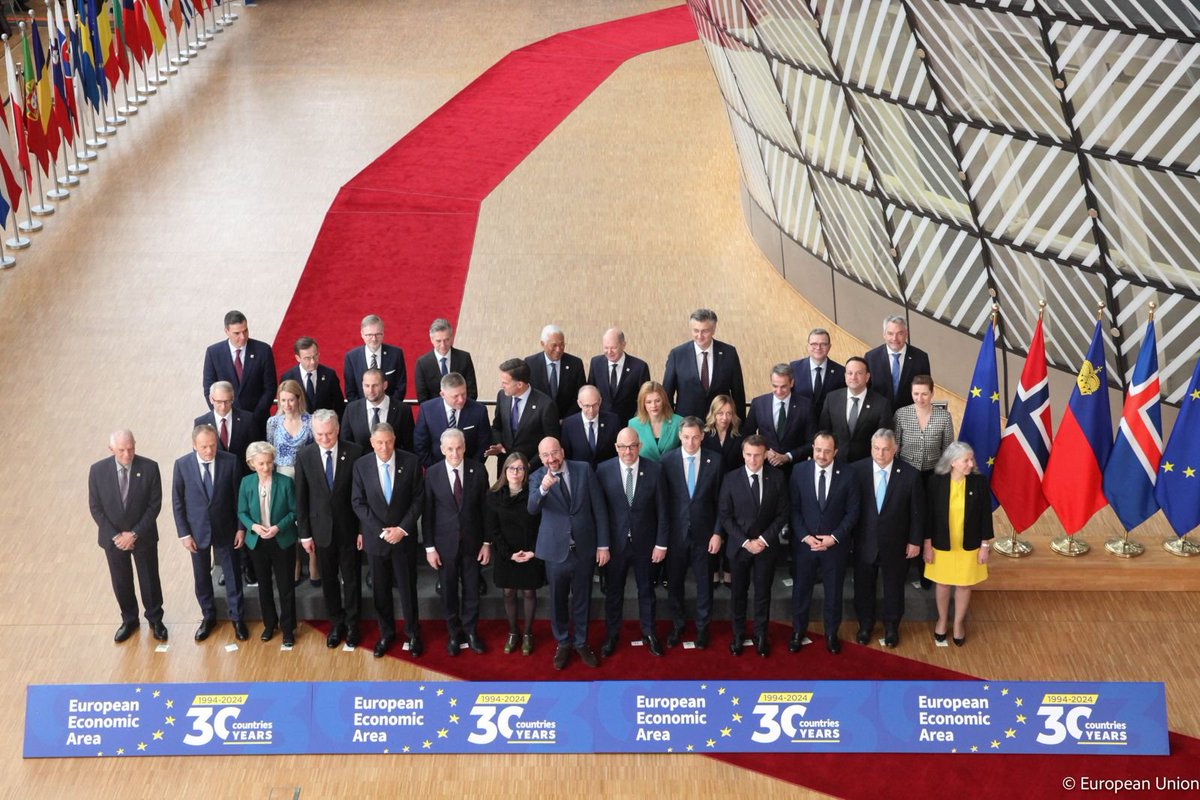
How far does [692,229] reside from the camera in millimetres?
20234

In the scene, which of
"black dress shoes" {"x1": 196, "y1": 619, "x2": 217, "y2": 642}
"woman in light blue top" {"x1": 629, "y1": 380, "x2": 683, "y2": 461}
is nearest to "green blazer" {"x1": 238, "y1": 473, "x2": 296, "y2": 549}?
"black dress shoes" {"x1": 196, "y1": 619, "x2": 217, "y2": 642}

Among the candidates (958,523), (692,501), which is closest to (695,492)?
(692,501)

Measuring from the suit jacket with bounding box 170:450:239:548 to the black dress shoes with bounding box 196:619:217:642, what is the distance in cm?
77

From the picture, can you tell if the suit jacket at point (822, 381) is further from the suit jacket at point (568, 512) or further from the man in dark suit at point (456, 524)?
the man in dark suit at point (456, 524)

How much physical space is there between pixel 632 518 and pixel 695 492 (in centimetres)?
50

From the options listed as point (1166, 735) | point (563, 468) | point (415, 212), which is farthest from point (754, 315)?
point (1166, 735)

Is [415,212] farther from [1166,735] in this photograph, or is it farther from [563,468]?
[1166,735]

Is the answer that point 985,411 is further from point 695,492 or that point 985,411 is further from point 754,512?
point 695,492

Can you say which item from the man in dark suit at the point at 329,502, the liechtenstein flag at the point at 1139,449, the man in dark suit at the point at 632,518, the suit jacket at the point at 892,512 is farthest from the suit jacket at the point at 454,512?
the liechtenstein flag at the point at 1139,449

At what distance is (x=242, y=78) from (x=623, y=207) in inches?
417

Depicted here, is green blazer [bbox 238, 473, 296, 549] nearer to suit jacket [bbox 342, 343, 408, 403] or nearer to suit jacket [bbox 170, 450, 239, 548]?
suit jacket [bbox 170, 450, 239, 548]

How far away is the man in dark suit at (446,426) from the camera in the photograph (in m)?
11.1

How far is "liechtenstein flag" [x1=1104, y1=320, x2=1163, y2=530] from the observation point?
11.0m

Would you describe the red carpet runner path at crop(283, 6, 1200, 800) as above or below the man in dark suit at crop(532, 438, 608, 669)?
below
